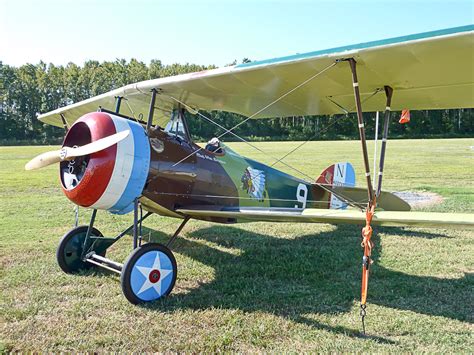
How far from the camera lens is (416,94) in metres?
5.32

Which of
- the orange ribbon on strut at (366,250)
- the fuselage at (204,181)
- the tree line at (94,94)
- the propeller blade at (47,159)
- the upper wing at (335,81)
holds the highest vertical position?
the tree line at (94,94)

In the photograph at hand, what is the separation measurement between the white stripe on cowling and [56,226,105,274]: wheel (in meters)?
1.18

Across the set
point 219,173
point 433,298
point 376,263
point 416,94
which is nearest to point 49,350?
point 219,173

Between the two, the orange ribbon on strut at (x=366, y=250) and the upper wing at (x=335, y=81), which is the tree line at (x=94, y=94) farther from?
the orange ribbon on strut at (x=366, y=250)

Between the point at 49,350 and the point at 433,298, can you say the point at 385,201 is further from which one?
the point at 49,350

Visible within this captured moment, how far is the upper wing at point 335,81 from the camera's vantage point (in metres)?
3.65

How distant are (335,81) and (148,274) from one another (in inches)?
118

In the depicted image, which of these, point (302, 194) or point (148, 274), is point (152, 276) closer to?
point (148, 274)

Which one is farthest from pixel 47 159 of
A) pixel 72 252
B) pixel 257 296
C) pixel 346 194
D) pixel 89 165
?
pixel 346 194

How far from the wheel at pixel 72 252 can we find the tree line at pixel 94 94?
44.2 m

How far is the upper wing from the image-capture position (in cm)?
365

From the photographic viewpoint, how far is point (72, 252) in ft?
17.6

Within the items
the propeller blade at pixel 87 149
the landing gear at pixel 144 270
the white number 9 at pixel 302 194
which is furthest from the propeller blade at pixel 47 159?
the white number 9 at pixel 302 194

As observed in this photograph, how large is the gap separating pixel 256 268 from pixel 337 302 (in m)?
1.41
